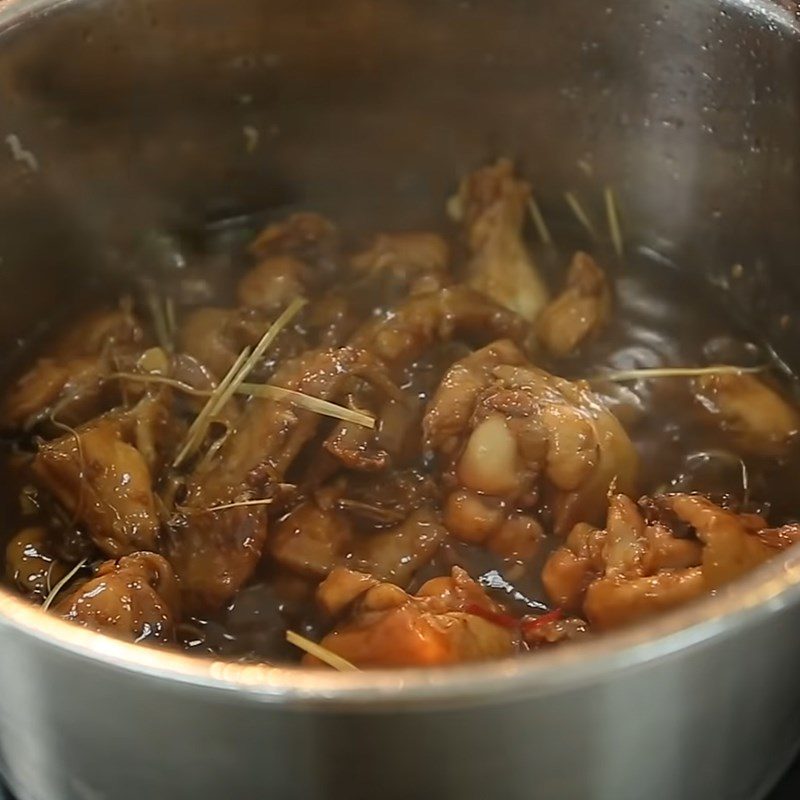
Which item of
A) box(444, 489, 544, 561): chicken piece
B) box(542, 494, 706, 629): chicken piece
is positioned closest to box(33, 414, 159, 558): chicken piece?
box(444, 489, 544, 561): chicken piece

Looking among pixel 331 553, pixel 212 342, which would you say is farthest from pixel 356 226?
pixel 331 553

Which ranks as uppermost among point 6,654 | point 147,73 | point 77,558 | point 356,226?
point 147,73

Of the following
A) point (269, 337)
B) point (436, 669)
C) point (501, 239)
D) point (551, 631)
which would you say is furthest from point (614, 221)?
point (436, 669)

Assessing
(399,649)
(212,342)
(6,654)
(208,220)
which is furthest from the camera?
(208,220)

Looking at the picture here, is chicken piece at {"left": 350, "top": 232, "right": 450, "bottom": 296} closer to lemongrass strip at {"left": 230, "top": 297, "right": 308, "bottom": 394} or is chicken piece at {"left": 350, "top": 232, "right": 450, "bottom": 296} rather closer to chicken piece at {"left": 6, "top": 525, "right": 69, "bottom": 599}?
lemongrass strip at {"left": 230, "top": 297, "right": 308, "bottom": 394}

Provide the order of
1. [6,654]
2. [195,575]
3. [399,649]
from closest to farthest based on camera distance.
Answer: [6,654] → [399,649] → [195,575]

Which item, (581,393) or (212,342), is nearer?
(581,393)

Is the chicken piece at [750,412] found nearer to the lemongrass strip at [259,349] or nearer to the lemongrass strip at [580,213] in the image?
the lemongrass strip at [580,213]

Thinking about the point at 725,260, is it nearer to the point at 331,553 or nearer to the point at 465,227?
the point at 465,227
